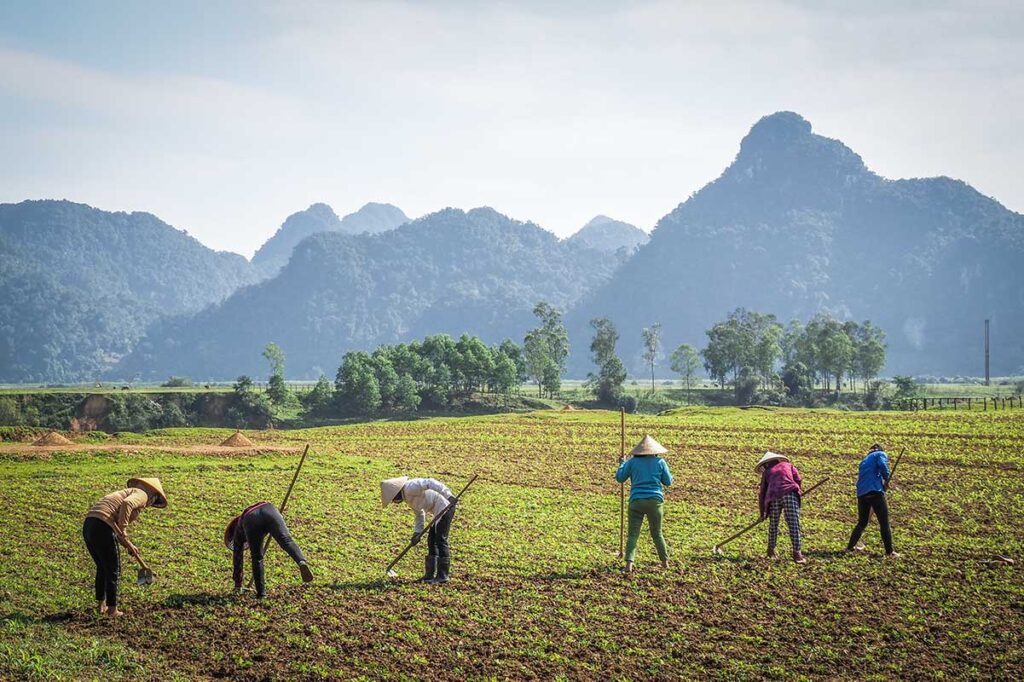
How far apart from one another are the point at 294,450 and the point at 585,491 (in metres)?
18.0

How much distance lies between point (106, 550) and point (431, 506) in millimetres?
5235

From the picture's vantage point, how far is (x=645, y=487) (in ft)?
55.1

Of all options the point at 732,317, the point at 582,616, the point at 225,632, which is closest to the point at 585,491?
the point at 582,616

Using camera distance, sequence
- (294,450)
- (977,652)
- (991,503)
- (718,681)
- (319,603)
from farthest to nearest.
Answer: (294,450), (991,503), (319,603), (977,652), (718,681)

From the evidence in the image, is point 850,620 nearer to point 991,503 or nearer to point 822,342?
point 991,503

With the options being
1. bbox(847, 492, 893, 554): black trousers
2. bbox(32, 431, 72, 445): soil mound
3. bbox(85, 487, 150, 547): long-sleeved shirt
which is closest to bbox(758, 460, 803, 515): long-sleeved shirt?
bbox(847, 492, 893, 554): black trousers

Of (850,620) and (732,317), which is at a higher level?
(732,317)

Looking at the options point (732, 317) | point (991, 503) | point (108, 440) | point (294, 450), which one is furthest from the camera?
point (732, 317)

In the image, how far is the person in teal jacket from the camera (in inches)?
658

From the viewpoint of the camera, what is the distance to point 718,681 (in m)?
11.7

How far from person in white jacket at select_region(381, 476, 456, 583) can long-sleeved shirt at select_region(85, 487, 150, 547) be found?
405 centimetres

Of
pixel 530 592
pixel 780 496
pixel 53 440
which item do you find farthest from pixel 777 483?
pixel 53 440

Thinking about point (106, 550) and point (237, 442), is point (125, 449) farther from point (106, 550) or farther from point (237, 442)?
point (106, 550)

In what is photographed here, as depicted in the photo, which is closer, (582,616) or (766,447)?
(582,616)
